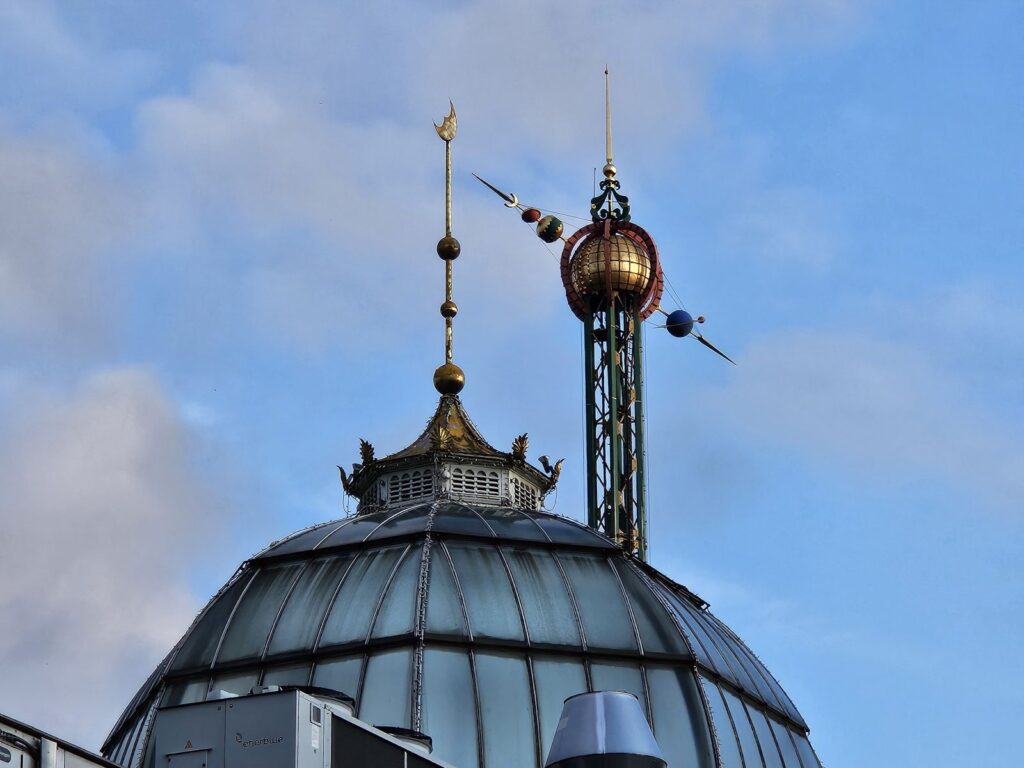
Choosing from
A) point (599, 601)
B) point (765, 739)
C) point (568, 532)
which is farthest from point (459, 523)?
point (765, 739)

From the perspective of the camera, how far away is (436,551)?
203 feet

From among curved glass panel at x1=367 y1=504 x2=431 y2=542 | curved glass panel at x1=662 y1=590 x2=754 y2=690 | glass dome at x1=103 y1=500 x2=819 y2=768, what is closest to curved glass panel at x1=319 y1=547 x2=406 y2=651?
glass dome at x1=103 y1=500 x2=819 y2=768

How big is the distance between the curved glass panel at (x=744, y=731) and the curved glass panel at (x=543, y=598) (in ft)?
14.2

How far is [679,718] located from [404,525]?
29.9ft

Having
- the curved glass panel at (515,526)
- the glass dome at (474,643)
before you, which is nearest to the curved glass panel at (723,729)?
the glass dome at (474,643)

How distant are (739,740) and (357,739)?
63.5 ft

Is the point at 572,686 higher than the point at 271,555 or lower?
lower

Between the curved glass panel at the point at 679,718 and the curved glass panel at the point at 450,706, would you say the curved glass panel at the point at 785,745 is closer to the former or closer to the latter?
the curved glass panel at the point at 679,718

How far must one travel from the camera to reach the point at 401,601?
197ft

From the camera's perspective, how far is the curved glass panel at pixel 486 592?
2344 inches

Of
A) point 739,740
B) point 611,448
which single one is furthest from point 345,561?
point 611,448

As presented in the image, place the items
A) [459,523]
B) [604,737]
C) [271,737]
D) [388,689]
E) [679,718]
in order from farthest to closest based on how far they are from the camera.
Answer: [459,523] → [679,718] → [388,689] → [271,737] → [604,737]

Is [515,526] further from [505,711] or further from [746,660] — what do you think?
[505,711]

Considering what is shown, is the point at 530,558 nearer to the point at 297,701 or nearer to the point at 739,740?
the point at 739,740
